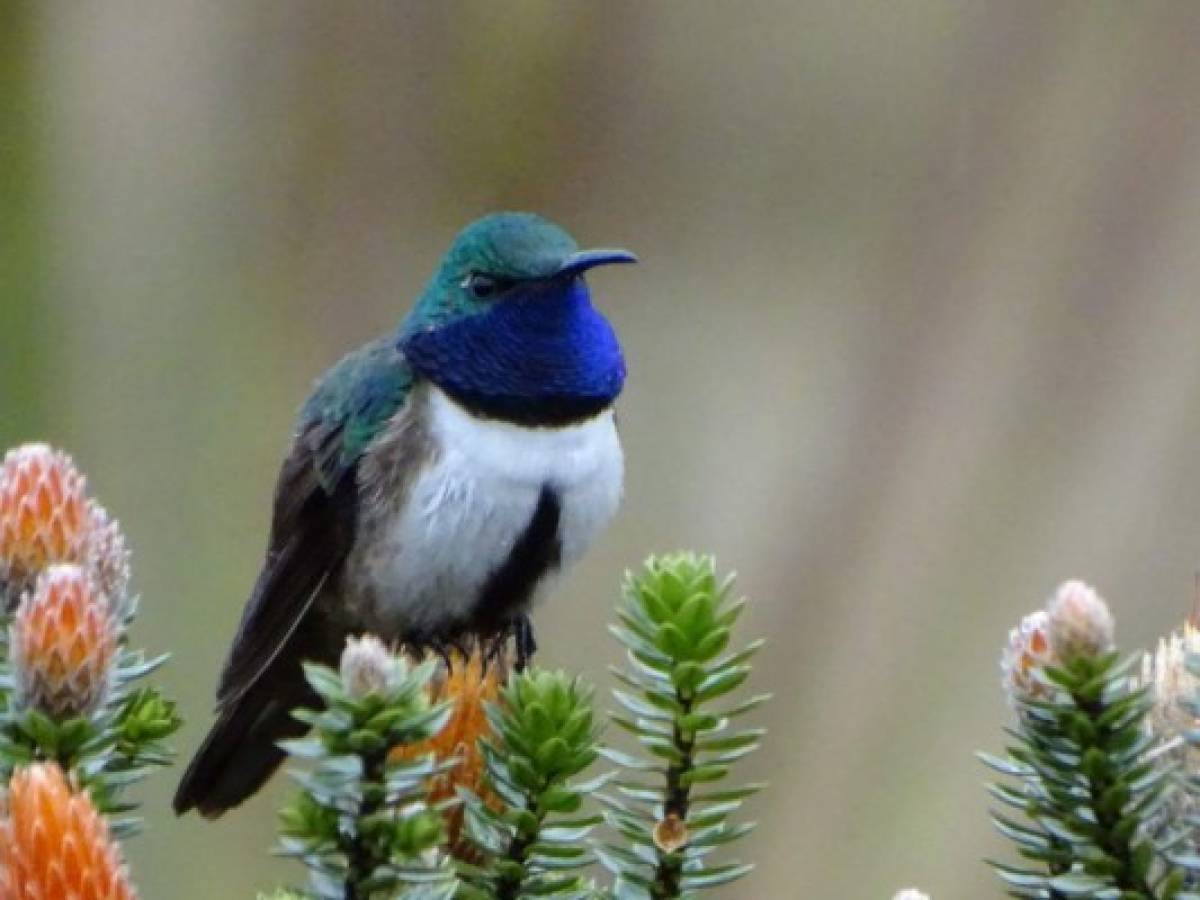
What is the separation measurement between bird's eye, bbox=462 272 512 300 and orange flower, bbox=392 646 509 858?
1036 mm

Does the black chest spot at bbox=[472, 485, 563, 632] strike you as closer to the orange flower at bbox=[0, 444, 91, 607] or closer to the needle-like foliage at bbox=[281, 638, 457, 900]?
the orange flower at bbox=[0, 444, 91, 607]

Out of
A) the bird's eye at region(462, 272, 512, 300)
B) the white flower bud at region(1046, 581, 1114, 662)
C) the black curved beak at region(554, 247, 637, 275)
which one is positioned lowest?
the white flower bud at region(1046, 581, 1114, 662)

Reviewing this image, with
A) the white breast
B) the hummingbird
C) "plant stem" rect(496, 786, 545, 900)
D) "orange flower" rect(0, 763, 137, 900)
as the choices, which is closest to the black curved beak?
the hummingbird

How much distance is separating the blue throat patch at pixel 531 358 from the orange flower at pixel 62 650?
125cm

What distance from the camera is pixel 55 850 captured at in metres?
0.77

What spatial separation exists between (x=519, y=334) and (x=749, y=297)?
1.29ft

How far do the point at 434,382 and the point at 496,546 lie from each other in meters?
0.23

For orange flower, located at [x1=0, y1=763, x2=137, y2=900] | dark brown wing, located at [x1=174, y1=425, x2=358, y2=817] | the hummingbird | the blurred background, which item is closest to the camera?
orange flower, located at [x1=0, y1=763, x2=137, y2=900]

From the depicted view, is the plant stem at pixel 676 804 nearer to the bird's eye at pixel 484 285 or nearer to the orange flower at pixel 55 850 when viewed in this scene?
the orange flower at pixel 55 850

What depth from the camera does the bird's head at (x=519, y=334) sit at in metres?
2.16

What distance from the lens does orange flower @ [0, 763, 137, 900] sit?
0.77 meters

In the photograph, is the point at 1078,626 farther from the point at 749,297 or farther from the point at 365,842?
the point at 749,297

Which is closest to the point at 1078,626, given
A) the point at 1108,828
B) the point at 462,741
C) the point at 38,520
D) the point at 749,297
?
the point at 1108,828

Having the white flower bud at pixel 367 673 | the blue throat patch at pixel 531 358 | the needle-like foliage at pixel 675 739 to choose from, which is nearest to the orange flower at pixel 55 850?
the white flower bud at pixel 367 673
